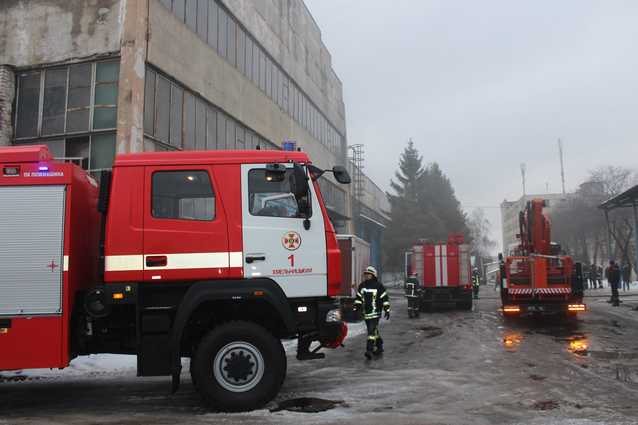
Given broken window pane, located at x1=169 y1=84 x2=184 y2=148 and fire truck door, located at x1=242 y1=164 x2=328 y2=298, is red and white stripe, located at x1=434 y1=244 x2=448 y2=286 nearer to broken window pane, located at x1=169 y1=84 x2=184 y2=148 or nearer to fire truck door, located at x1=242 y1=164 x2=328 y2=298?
broken window pane, located at x1=169 y1=84 x2=184 y2=148

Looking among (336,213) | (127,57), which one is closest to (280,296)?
(127,57)

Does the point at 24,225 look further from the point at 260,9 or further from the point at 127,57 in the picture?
the point at 260,9

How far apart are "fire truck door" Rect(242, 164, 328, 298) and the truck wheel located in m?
0.70

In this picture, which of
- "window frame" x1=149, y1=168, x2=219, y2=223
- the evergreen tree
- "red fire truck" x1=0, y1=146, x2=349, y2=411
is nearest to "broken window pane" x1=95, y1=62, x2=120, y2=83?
"red fire truck" x1=0, y1=146, x2=349, y2=411

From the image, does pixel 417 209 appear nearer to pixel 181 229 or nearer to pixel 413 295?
pixel 413 295

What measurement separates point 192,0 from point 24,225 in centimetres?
1357

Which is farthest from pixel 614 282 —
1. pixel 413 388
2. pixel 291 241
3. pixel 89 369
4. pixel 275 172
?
pixel 89 369

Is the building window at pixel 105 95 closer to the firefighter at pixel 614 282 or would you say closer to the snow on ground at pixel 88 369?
the snow on ground at pixel 88 369

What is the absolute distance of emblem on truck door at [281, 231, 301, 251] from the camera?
6586mm

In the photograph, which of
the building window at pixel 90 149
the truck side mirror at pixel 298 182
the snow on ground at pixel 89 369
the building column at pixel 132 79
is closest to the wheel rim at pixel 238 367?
the truck side mirror at pixel 298 182

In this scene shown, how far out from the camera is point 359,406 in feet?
21.0

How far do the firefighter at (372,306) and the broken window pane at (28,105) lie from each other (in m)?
11.1

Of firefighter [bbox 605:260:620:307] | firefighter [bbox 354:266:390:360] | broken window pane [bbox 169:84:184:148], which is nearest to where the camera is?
firefighter [bbox 354:266:390:360]

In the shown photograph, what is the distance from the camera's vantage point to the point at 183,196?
21.6 feet
